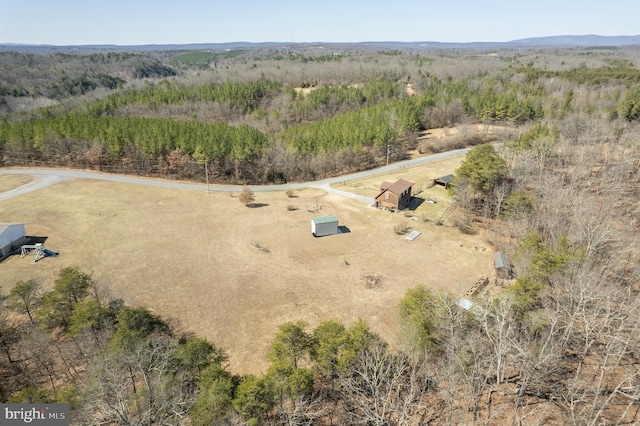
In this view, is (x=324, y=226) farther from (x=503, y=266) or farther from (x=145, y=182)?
(x=145, y=182)

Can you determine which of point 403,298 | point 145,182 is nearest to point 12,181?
point 145,182

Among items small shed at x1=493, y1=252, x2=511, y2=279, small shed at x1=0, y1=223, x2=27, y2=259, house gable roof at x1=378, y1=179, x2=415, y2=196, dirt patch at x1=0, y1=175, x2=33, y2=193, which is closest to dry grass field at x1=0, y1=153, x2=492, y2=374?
dirt patch at x1=0, y1=175, x2=33, y2=193

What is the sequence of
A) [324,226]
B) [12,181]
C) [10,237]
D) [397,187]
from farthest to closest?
[12,181], [397,187], [324,226], [10,237]

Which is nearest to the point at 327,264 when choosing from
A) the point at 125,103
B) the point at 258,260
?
the point at 258,260

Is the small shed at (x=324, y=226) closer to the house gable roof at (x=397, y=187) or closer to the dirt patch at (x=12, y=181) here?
the house gable roof at (x=397, y=187)

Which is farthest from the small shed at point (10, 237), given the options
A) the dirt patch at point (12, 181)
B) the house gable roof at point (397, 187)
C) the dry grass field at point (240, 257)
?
the house gable roof at point (397, 187)

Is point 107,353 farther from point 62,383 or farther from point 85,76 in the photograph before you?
point 85,76
